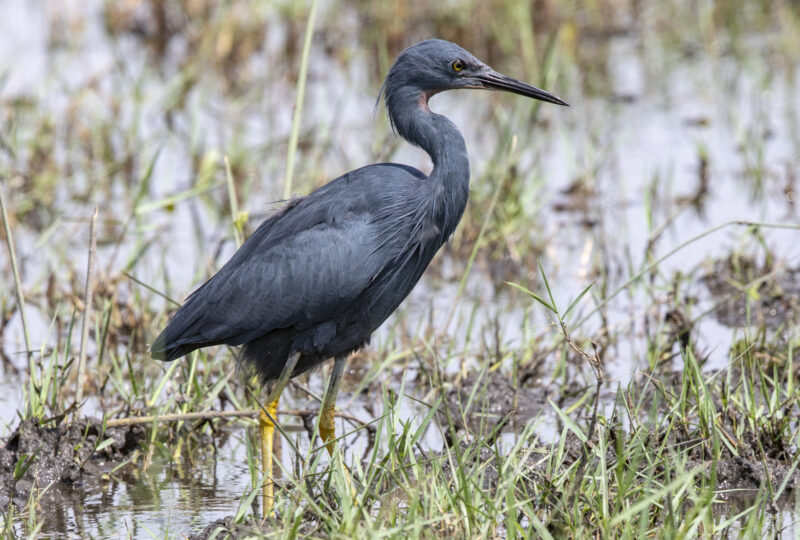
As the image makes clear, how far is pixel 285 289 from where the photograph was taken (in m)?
4.29

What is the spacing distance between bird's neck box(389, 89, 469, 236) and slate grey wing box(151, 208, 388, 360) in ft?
0.95

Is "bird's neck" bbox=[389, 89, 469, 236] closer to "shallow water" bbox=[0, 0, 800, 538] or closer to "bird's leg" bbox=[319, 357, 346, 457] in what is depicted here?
"bird's leg" bbox=[319, 357, 346, 457]

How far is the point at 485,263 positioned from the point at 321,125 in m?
1.50

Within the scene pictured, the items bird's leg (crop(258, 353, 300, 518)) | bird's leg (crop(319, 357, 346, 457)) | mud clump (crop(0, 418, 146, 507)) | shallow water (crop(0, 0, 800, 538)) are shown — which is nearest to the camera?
mud clump (crop(0, 418, 146, 507))

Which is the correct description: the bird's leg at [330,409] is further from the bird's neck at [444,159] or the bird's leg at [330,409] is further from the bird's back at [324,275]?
the bird's neck at [444,159]

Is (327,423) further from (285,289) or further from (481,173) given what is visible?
(481,173)

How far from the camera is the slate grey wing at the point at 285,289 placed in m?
4.22

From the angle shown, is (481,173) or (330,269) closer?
(330,269)

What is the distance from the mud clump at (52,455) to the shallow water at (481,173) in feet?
0.37

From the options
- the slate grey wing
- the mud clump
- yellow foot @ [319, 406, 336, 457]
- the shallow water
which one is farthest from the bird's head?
the mud clump

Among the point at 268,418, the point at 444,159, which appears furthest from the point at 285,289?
the point at 444,159

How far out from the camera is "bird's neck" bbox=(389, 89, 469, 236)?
14.3 ft

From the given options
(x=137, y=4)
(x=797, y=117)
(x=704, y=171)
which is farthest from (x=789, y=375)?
(x=137, y=4)

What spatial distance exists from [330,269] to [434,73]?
887mm
